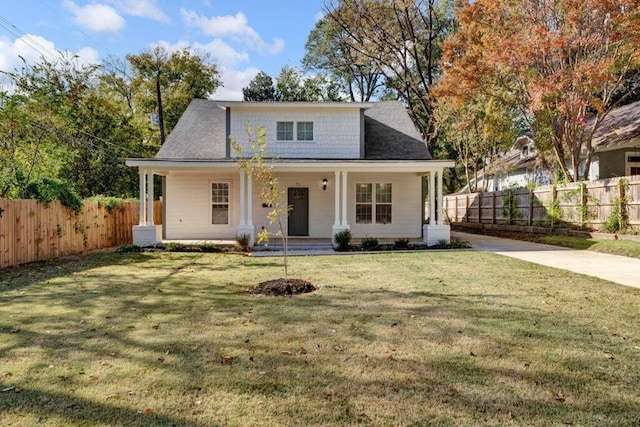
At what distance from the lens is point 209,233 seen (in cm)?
1546

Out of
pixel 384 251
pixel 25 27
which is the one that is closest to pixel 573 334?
pixel 384 251

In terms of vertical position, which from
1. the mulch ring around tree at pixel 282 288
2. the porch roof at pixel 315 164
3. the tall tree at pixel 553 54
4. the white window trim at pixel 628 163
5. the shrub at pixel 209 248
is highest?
the tall tree at pixel 553 54

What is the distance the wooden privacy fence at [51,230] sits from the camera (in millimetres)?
8992

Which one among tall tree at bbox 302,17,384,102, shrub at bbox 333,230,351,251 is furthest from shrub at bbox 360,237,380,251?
tall tree at bbox 302,17,384,102

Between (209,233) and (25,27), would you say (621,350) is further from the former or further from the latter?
(25,27)

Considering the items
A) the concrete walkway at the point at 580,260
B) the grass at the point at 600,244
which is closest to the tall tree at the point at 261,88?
the concrete walkway at the point at 580,260

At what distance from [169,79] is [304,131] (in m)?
19.0

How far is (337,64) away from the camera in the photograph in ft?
96.3

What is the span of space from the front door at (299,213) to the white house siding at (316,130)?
1624 millimetres

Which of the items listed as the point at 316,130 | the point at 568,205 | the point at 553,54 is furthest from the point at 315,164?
the point at 568,205

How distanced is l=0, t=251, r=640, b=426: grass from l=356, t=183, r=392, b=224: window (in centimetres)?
880

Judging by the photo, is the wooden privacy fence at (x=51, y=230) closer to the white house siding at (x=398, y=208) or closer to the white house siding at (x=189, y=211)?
the white house siding at (x=189, y=211)

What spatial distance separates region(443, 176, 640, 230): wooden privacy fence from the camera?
11875 millimetres

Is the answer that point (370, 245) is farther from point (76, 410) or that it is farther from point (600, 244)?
→ point (76, 410)
